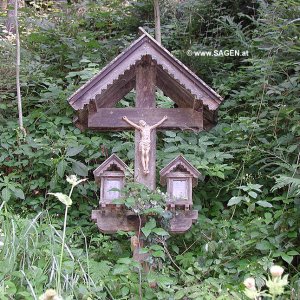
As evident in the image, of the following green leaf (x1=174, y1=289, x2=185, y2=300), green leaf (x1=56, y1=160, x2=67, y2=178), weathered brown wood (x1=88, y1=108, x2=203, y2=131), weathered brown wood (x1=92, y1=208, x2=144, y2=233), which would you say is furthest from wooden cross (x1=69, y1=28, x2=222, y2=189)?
green leaf (x1=174, y1=289, x2=185, y2=300)

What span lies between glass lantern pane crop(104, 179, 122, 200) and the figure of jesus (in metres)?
0.27

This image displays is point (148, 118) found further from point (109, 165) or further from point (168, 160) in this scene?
point (168, 160)

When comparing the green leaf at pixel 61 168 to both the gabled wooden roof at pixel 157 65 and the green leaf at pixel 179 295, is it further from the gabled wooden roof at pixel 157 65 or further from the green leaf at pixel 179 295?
the green leaf at pixel 179 295

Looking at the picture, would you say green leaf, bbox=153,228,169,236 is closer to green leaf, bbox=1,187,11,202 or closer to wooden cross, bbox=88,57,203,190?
wooden cross, bbox=88,57,203,190

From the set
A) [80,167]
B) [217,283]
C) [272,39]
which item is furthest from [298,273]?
[272,39]

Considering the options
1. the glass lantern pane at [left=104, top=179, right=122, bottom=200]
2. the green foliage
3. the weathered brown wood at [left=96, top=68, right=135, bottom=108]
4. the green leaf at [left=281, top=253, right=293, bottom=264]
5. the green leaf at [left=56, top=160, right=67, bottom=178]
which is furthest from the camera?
the green leaf at [left=56, top=160, right=67, bottom=178]

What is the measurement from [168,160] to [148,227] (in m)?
1.53

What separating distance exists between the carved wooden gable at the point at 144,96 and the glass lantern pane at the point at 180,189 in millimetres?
531

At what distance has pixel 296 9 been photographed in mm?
6789

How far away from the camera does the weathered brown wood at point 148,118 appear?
15.2 ft

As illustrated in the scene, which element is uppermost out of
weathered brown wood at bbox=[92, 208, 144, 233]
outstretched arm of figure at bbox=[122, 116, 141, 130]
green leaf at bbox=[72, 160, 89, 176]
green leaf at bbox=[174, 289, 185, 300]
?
outstretched arm of figure at bbox=[122, 116, 141, 130]

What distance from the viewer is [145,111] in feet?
15.4

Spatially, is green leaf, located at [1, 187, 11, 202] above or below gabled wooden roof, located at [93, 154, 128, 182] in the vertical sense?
below

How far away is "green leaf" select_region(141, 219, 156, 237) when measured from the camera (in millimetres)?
3968
